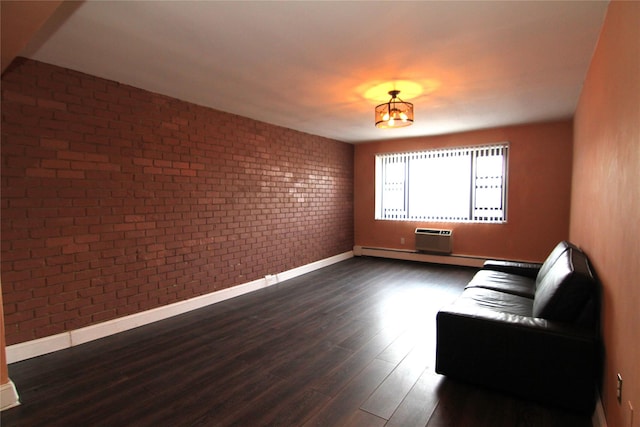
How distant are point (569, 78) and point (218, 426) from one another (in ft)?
13.4

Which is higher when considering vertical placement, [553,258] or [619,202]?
[619,202]

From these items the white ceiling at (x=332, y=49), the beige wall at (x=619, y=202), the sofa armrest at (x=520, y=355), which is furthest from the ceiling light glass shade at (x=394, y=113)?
the sofa armrest at (x=520, y=355)

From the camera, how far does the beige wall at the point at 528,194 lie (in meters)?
4.86

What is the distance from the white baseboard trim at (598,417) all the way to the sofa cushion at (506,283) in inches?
41.6

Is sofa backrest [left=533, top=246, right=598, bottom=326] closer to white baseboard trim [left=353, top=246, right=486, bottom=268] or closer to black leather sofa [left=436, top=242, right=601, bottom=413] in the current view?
black leather sofa [left=436, top=242, right=601, bottom=413]

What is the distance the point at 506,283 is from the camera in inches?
122

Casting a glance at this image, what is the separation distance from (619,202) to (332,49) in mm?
2025

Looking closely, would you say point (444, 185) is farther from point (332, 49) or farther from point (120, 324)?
point (120, 324)

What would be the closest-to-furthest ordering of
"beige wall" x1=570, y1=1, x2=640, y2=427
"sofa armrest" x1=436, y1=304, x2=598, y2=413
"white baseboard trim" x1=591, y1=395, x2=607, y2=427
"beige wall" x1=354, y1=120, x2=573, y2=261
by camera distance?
1. "beige wall" x1=570, y1=1, x2=640, y2=427
2. "white baseboard trim" x1=591, y1=395, x2=607, y2=427
3. "sofa armrest" x1=436, y1=304, x2=598, y2=413
4. "beige wall" x1=354, y1=120, x2=573, y2=261

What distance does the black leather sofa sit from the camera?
1.82 meters

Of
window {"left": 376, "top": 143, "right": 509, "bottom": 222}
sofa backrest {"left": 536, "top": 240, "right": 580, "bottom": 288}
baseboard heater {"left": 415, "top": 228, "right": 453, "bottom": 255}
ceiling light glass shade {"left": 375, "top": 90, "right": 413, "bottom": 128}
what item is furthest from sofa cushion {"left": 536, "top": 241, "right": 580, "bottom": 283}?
baseboard heater {"left": 415, "top": 228, "right": 453, "bottom": 255}

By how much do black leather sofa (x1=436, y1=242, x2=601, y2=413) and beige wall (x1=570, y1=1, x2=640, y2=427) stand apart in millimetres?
90

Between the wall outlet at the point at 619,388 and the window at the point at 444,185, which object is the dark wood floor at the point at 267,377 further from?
the window at the point at 444,185

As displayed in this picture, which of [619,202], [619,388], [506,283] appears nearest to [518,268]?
[506,283]
